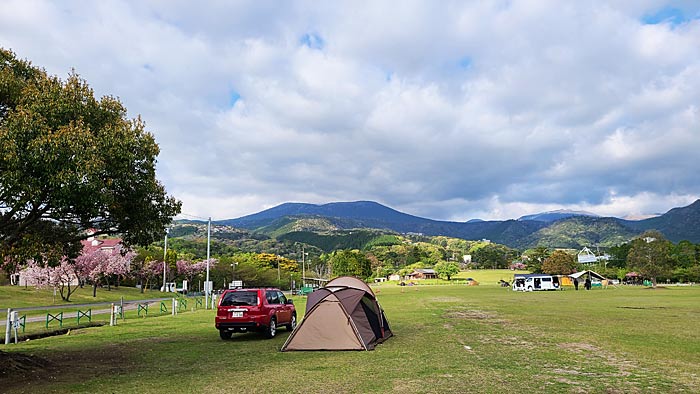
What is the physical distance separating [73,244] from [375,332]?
9333 mm

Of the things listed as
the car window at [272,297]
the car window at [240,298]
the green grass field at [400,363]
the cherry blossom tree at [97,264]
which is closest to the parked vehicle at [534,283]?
the cherry blossom tree at [97,264]

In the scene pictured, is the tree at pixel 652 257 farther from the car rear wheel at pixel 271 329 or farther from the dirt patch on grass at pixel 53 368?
the dirt patch on grass at pixel 53 368

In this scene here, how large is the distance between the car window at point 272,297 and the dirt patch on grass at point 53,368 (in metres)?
5.21

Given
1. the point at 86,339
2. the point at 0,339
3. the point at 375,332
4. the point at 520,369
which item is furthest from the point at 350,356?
the point at 0,339

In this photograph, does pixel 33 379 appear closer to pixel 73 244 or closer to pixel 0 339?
pixel 73 244

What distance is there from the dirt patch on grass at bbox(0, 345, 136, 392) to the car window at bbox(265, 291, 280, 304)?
521 cm

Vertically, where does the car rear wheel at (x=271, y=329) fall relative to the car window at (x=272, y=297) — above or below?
below

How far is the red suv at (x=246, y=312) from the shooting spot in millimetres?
17141

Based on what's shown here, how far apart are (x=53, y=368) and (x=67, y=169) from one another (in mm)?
5391

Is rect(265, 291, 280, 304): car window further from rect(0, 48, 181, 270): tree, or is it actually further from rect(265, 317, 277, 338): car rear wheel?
rect(0, 48, 181, 270): tree

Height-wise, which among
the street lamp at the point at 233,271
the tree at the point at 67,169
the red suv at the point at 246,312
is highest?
the tree at the point at 67,169

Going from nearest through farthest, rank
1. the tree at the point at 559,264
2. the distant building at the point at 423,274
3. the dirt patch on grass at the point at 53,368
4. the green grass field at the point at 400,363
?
the green grass field at the point at 400,363
the dirt patch on grass at the point at 53,368
the tree at the point at 559,264
the distant building at the point at 423,274

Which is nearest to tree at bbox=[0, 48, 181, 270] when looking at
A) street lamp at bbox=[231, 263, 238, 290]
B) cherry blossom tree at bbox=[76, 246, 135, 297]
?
cherry blossom tree at bbox=[76, 246, 135, 297]

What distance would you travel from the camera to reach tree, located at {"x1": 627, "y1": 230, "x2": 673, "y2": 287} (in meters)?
89.7
